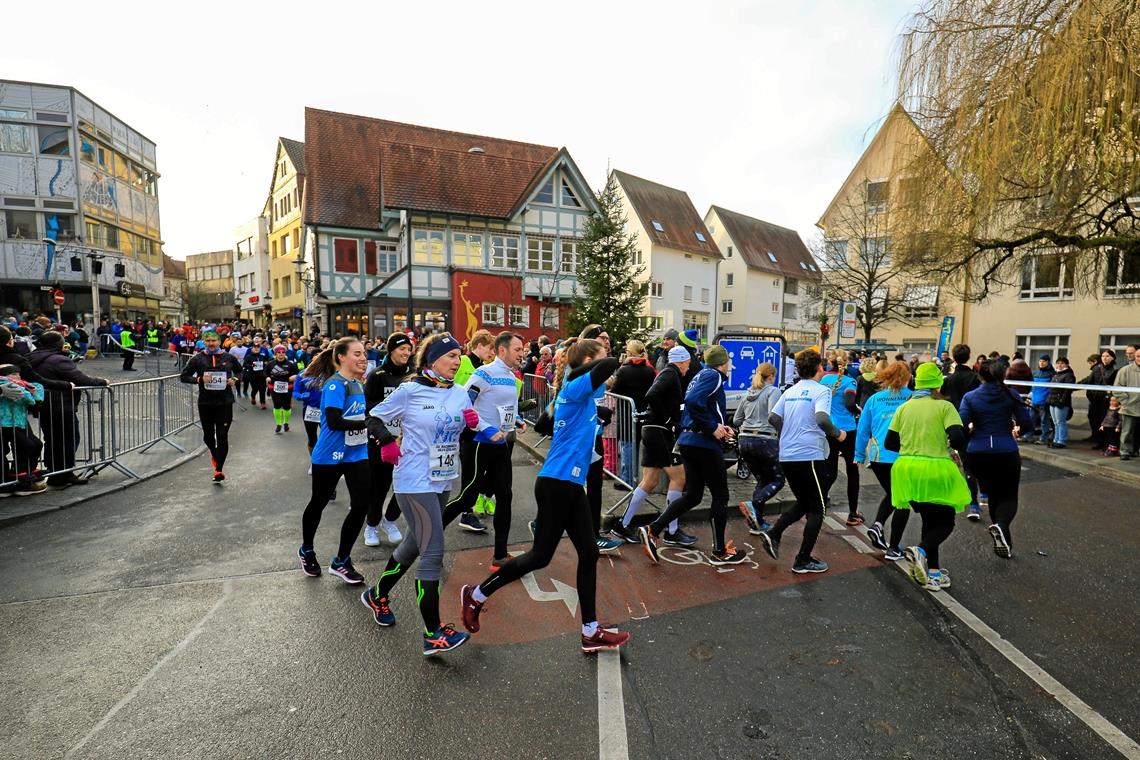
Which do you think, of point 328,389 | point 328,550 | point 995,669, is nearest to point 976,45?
point 995,669

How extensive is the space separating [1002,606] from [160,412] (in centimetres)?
1139

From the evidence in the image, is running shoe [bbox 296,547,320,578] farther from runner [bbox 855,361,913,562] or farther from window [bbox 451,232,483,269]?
window [bbox 451,232,483,269]

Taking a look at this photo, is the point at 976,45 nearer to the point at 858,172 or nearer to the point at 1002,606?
the point at 1002,606

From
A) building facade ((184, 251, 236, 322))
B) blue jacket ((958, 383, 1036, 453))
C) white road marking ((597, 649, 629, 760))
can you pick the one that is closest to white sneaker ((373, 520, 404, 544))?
white road marking ((597, 649, 629, 760))

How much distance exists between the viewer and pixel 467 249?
29.3m

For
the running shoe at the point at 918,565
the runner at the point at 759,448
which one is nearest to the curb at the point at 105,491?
the runner at the point at 759,448

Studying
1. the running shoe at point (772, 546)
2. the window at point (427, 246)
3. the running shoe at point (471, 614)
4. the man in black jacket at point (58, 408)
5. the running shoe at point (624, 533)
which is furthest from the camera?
the window at point (427, 246)

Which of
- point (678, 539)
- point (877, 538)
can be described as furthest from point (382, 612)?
point (877, 538)

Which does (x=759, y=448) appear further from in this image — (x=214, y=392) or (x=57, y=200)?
(x=57, y=200)

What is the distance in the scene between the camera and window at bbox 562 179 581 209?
1215 inches

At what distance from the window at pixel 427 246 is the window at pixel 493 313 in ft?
10.1

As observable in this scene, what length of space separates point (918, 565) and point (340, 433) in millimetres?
4723

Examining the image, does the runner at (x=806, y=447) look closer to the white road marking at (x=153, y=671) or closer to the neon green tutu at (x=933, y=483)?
the neon green tutu at (x=933, y=483)

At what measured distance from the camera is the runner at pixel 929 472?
4.53m
